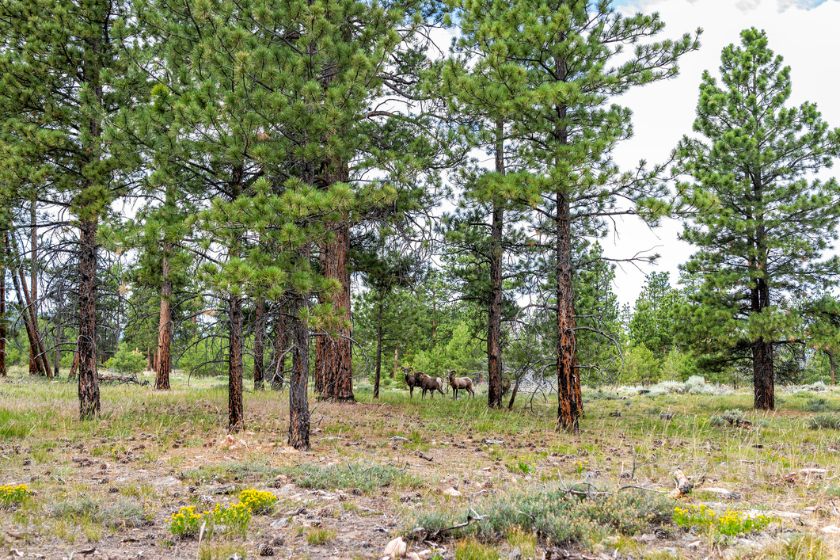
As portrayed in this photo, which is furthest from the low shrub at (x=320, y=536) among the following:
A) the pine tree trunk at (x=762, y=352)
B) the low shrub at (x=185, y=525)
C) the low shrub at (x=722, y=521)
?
Result: the pine tree trunk at (x=762, y=352)

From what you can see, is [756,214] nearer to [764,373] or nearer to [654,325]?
[764,373]

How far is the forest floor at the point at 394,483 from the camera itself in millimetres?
4223

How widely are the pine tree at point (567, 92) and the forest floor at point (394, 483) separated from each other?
10.5 ft

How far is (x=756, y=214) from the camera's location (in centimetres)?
1716

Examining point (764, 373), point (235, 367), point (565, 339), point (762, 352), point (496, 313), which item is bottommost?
point (764, 373)

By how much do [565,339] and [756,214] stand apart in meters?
10.8

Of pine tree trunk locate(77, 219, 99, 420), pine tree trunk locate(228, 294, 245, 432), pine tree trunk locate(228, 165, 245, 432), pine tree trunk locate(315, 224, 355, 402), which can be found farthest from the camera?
pine tree trunk locate(315, 224, 355, 402)

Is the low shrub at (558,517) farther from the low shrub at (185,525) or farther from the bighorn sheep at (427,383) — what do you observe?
the bighorn sheep at (427,383)

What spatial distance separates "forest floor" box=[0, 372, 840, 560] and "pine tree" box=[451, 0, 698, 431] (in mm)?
3193

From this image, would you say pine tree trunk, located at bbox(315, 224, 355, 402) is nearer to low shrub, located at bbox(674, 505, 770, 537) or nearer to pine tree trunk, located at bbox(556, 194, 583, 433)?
pine tree trunk, located at bbox(556, 194, 583, 433)

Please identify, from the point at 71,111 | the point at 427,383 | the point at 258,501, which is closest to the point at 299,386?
the point at 258,501

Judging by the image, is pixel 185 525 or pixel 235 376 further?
pixel 235 376

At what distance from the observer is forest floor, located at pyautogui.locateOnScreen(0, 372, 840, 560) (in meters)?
4.22

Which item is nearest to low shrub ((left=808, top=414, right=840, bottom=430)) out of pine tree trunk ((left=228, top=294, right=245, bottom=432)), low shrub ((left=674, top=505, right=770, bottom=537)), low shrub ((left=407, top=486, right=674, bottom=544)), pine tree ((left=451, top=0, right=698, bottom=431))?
pine tree ((left=451, top=0, right=698, bottom=431))
